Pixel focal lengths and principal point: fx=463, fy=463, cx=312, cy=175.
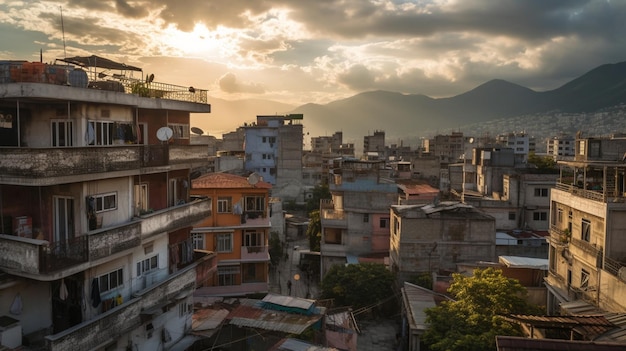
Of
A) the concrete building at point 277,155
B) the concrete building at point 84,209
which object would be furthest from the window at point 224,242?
the concrete building at point 277,155

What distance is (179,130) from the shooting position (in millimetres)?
19953

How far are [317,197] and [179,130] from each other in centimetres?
4782

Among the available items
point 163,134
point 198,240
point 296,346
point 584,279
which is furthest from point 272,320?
point 584,279

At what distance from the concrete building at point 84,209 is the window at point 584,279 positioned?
1794 cm

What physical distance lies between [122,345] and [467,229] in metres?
22.7

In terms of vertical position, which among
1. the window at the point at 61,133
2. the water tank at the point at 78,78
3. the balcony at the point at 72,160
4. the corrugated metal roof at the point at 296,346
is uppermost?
the water tank at the point at 78,78

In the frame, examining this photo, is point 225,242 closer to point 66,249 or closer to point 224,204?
point 224,204

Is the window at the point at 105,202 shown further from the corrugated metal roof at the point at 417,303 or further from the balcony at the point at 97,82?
the corrugated metal roof at the point at 417,303

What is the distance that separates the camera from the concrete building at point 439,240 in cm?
3089

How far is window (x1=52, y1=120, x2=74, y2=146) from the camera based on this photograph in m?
14.1

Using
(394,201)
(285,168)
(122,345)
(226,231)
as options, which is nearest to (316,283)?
(394,201)

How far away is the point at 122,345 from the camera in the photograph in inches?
620

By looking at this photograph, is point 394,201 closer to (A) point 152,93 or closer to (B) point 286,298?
(B) point 286,298

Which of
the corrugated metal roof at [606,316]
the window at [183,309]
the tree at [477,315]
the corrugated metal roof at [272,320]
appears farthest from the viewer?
the window at [183,309]
